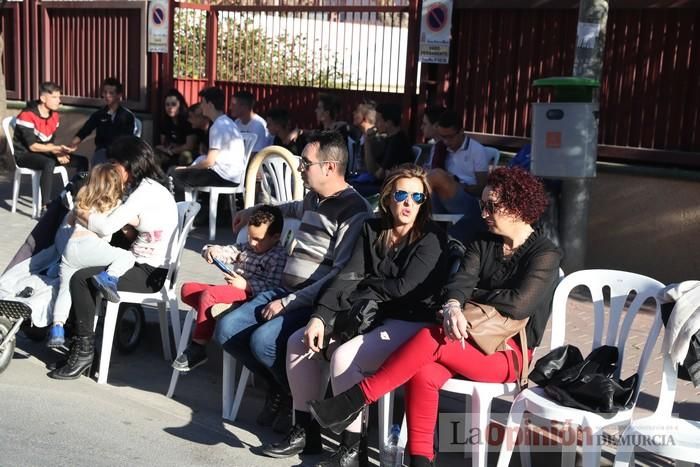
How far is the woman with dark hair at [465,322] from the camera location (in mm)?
4789

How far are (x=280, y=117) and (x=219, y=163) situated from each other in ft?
2.59

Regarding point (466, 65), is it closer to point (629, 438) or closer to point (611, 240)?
point (611, 240)

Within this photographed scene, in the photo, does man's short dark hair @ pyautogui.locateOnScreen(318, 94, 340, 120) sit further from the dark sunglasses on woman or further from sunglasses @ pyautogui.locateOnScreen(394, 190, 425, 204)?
the dark sunglasses on woman

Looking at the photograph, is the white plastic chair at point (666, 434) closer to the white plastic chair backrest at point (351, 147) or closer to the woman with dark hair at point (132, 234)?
the woman with dark hair at point (132, 234)

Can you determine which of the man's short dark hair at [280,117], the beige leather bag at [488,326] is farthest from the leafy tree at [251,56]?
the beige leather bag at [488,326]

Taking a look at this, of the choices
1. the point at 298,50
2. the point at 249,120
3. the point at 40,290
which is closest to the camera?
the point at 40,290

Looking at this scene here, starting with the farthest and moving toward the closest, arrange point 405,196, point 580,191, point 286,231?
point 580,191
point 286,231
point 405,196

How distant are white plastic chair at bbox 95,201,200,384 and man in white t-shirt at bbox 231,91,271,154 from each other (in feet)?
14.2

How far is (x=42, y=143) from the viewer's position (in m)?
11.7

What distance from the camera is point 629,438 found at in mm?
4375

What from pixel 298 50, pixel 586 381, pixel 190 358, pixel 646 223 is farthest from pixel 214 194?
pixel 586 381

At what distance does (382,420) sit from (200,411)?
4.50 feet

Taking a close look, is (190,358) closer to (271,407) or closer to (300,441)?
(271,407)

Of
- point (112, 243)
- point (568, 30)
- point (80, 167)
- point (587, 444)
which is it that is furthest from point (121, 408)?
point (80, 167)
